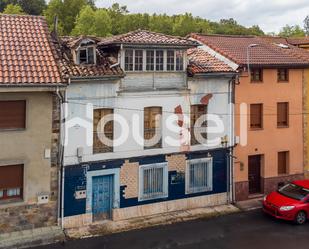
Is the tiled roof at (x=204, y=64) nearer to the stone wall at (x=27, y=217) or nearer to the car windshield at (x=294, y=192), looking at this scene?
the car windshield at (x=294, y=192)

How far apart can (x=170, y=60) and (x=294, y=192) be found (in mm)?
8818

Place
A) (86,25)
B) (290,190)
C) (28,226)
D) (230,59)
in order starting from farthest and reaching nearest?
(86,25), (230,59), (290,190), (28,226)

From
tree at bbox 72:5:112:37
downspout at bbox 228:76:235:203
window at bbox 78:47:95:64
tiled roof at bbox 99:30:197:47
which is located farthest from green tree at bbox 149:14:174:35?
window at bbox 78:47:95:64

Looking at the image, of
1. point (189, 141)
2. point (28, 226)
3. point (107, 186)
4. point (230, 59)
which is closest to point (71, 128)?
point (107, 186)

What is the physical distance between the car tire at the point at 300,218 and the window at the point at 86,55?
38.5 feet

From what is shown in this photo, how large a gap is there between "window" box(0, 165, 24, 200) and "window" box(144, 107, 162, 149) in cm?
588

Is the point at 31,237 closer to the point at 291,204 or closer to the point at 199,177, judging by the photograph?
the point at 199,177

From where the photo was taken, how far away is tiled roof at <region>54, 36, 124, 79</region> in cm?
1770

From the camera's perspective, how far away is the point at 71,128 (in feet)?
59.1

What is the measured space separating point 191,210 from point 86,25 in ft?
155

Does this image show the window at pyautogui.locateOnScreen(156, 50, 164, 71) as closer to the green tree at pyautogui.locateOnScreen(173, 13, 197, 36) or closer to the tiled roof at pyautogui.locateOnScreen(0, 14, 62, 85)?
Answer: the tiled roof at pyautogui.locateOnScreen(0, 14, 62, 85)

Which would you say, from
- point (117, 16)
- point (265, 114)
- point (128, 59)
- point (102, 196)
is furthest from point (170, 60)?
point (117, 16)

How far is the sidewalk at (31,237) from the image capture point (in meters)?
16.3

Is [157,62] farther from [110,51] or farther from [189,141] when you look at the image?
[189,141]
